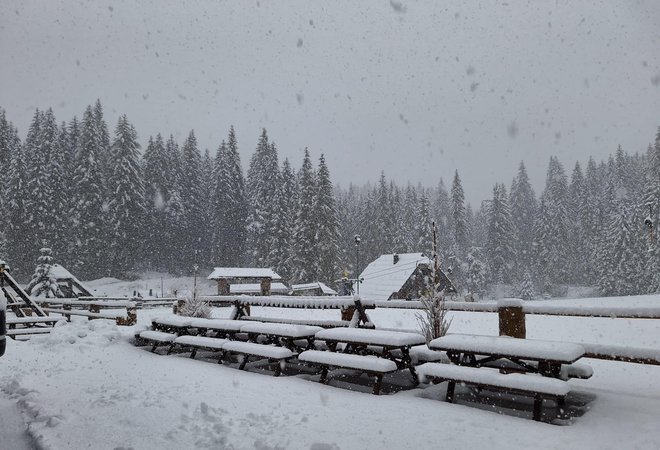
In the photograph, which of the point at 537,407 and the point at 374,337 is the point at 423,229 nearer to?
the point at 374,337

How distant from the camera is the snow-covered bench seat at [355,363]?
670 centimetres

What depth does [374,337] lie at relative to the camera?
23.7ft

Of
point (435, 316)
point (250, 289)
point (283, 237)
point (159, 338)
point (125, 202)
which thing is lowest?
point (250, 289)

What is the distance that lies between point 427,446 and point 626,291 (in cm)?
6222

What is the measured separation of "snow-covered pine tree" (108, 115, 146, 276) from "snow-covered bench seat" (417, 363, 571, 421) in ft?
184

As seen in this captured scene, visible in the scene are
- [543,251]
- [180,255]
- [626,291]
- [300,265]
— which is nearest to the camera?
[300,265]

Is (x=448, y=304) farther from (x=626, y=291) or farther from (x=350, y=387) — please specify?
(x=626, y=291)

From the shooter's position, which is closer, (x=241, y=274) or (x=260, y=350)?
(x=260, y=350)

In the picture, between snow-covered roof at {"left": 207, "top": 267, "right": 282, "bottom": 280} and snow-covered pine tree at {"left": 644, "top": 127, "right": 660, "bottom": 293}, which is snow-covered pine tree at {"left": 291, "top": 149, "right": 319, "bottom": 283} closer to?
snow-covered roof at {"left": 207, "top": 267, "right": 282, "bottom": 280}

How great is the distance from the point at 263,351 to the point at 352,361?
1921mm

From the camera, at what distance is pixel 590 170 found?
280 ft

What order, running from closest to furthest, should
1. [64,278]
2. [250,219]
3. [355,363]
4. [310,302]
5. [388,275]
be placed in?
[355,363] < [310,302] < [64,278] < [388,275] < [250,219]

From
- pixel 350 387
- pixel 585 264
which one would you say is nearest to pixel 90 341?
pixel 350 387

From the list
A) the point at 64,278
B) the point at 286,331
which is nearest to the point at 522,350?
the point at 286,331
